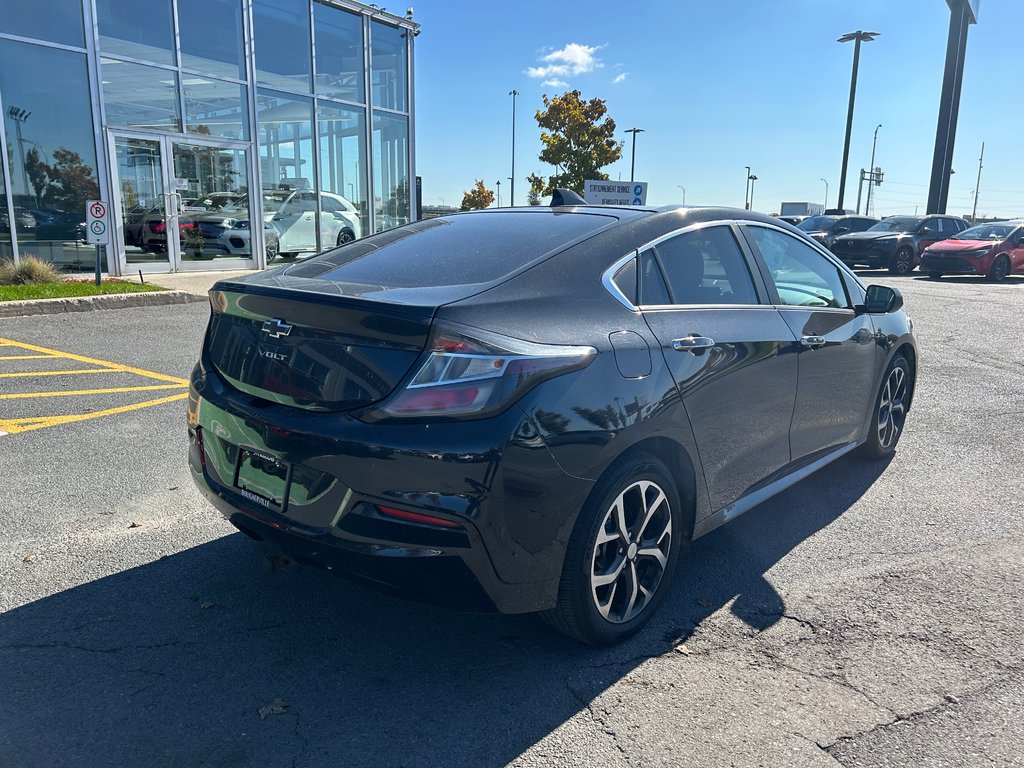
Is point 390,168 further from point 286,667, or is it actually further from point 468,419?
point 468,419

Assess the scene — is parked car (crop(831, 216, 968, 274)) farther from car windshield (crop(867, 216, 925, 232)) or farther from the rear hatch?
the rear hatch

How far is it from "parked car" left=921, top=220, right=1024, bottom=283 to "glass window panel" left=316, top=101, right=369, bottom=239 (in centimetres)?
1462

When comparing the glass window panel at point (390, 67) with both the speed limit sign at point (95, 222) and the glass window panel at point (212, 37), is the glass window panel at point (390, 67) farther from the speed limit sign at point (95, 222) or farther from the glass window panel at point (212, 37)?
the speed limit sign at point (95, 222)

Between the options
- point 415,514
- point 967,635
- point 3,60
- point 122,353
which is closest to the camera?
point 415,514

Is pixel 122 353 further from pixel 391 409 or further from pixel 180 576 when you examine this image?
pixel 391 409

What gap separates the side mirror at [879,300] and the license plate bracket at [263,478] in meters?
3.46

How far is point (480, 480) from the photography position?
238cm

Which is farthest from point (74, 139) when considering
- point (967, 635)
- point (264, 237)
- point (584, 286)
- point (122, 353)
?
point (967, 635)

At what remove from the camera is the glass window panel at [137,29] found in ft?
45.9

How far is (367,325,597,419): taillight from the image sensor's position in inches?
94.7

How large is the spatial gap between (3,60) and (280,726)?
1430 cm

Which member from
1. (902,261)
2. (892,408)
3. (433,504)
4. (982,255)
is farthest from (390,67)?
(433,504)

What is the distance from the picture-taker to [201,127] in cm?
1555

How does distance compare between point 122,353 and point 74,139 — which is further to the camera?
point 74,139
